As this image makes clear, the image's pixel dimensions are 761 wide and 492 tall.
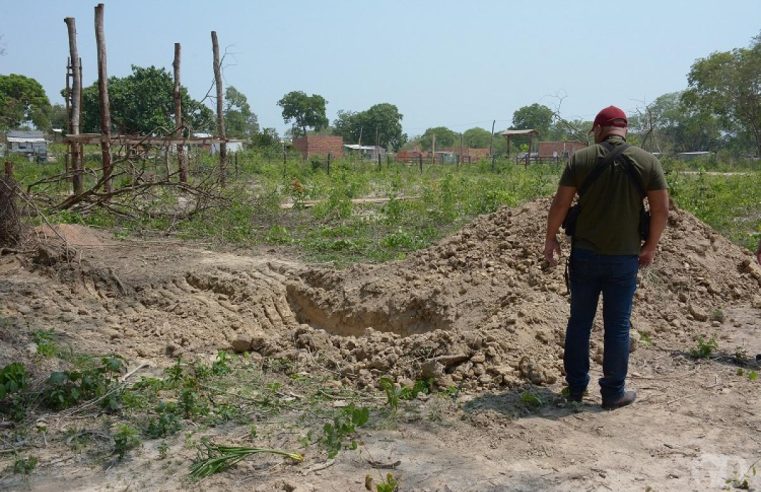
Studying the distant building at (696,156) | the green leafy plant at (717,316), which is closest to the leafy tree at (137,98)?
the distant building at (696,156)

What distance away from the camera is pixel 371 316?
703 cm

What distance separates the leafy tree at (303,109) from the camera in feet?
258

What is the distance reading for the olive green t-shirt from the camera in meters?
4.19

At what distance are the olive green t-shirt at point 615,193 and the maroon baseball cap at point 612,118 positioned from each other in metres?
0.19

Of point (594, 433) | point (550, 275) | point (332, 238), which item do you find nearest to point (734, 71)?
point (332, 238)

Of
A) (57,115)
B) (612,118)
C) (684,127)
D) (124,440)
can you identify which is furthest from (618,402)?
(57,115)

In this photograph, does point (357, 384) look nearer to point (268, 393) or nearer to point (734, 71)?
point (268, 393)

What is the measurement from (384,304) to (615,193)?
10.6ft

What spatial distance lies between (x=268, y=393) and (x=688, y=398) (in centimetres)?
270

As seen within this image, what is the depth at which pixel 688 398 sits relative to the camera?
181 inches

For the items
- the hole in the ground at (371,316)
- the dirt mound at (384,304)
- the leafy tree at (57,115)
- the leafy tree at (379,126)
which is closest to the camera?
the dirt mound at (384,304)

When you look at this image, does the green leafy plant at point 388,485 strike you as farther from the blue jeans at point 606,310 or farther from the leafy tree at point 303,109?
the leafy tree at point 303,109

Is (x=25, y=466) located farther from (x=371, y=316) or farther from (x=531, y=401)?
(x=371, y=316)

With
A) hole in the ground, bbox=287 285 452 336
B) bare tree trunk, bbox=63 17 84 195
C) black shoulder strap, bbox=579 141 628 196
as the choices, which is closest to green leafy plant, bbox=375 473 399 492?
black shoulder strap, bbox=579 141 628 196
